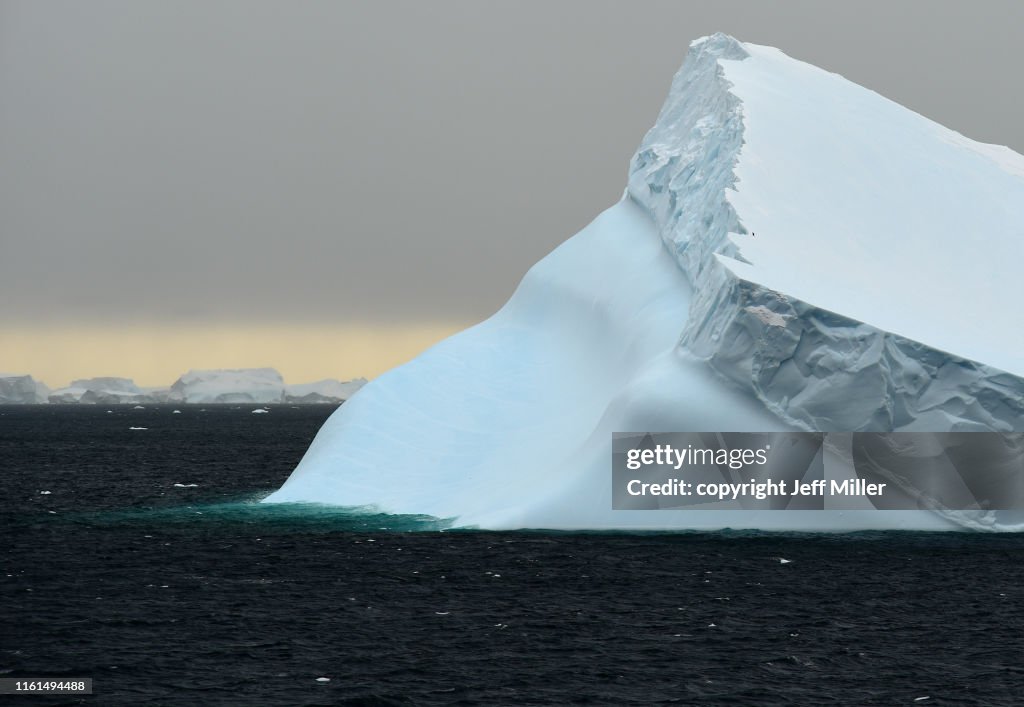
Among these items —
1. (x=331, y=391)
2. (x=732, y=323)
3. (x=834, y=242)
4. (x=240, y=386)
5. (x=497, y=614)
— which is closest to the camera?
(x=497, y=614)

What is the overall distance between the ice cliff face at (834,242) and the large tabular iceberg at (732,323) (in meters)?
0.07

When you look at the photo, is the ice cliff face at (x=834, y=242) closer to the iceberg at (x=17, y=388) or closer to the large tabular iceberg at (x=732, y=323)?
the large tabular iceberg at (x=732, y=323)

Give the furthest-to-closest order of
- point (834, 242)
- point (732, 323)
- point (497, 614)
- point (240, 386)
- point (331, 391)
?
point (331, 391)
point (240, 386)
point (834, 242)
point (732, 323)
point (497, 614)

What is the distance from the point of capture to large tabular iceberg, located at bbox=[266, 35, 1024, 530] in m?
30.8

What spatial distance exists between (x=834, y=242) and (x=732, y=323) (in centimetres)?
797

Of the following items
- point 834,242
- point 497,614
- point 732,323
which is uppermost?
point 834,242

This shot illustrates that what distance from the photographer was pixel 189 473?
2312 inches

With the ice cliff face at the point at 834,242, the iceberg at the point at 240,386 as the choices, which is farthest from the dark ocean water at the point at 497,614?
the iceberg at the point at 240,386

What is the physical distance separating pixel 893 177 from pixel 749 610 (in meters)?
23.5

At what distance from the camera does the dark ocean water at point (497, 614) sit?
17453 millimetres

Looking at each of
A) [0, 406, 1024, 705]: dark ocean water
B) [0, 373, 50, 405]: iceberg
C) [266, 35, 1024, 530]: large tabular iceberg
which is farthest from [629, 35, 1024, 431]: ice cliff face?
[0, 373, 50, 405]: iceberg

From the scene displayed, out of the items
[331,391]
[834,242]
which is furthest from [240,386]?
[834,242]

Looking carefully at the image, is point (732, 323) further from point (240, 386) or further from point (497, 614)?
point (240, 386)

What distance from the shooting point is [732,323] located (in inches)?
1220
